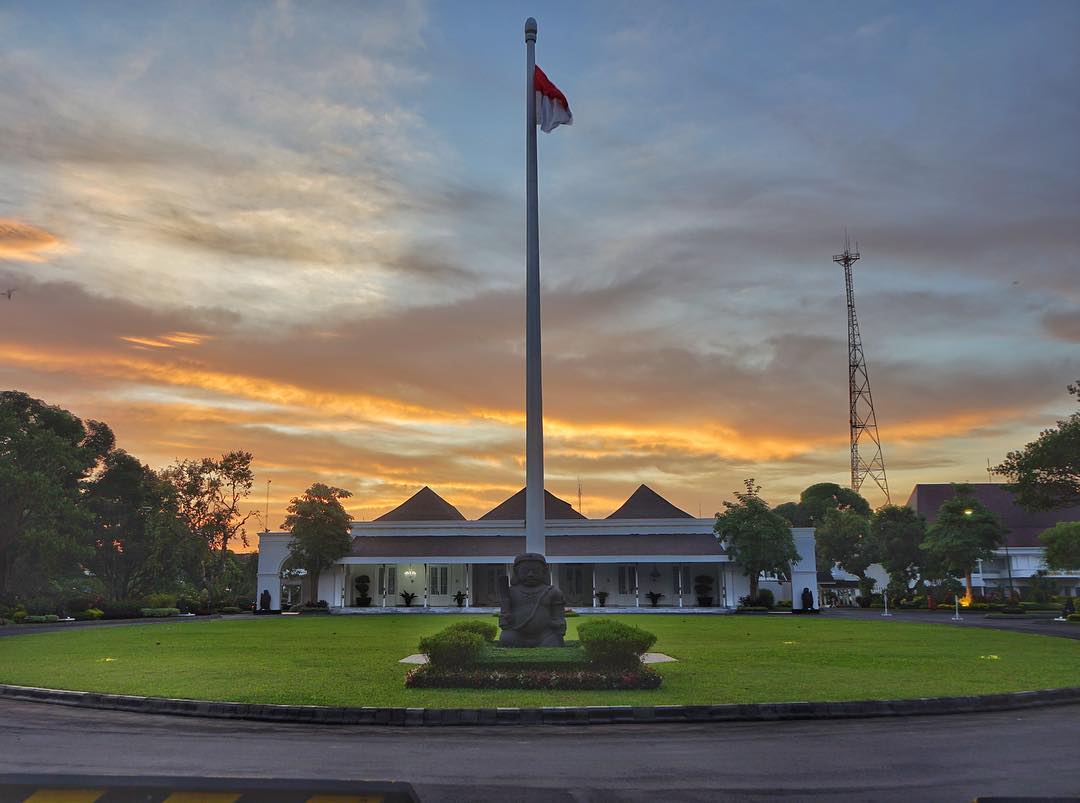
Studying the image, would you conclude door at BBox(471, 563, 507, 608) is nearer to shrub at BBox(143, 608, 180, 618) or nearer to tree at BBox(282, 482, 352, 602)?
tree at BBox(282, 482, 352, 602)

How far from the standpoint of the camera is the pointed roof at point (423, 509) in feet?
232

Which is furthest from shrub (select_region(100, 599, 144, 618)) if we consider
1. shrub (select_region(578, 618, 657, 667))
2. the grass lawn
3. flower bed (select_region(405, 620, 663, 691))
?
shrub (select_region(578, 618, 657, 667))

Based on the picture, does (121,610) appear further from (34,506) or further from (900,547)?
(900,547)

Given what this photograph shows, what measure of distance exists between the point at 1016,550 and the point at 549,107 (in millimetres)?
80150

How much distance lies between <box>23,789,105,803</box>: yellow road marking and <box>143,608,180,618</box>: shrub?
49078mm

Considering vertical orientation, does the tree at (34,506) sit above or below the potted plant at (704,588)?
above

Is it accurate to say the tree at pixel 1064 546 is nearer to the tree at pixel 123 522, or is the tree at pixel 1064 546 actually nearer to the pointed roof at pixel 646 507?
the pointed roof at pixel 646 507

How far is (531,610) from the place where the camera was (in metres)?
18.7

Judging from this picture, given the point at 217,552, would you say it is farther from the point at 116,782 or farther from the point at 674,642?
the point at 116,782

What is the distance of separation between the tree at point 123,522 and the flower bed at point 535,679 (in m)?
58.1

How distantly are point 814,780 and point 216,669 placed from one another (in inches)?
559

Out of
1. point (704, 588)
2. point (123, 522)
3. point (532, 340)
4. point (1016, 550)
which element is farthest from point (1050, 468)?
point (123, 522)

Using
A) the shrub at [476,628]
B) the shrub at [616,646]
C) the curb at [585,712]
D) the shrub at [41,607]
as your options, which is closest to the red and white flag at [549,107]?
Answer: the shrub at [476,628]

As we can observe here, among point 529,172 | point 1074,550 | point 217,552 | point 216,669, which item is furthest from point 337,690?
point 217,552
